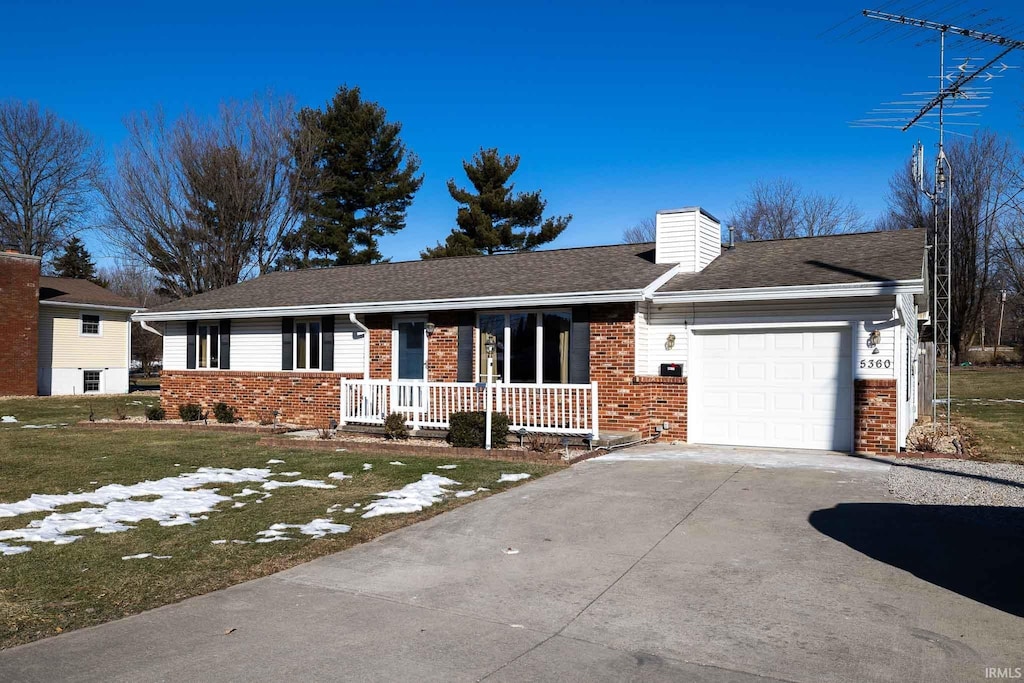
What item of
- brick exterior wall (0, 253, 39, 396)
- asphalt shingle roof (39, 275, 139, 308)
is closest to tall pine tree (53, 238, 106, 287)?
asphalt shingle roof (39, 275, 139, 308)

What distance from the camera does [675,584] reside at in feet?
18.6

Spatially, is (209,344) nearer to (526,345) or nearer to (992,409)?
(526,345)

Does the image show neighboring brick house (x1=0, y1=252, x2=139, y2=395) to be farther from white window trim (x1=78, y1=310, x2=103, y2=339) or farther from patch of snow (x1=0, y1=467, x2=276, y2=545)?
patch of snow (x1=0, y1=467, x2=276, y2=545)

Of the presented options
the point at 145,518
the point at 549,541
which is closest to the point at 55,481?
the point at 145,518

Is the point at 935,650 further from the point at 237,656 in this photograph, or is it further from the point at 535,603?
the point at 237,656

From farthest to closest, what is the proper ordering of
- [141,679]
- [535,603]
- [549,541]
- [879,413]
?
[879,413] < [549,541] < [535,603] < [141,679]

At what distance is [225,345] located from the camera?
60.8 feet

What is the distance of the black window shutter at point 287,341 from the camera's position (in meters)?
17.5

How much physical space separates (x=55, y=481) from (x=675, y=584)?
815 centimetres

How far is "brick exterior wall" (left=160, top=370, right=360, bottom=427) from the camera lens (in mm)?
16812

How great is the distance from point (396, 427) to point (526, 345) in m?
2.83

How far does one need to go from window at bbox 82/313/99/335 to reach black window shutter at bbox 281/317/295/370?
18.1 m

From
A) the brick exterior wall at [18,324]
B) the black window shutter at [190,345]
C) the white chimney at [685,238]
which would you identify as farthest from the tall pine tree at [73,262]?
the white chimney at [685,238]

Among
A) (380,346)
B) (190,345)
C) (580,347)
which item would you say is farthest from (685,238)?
(190,345)
